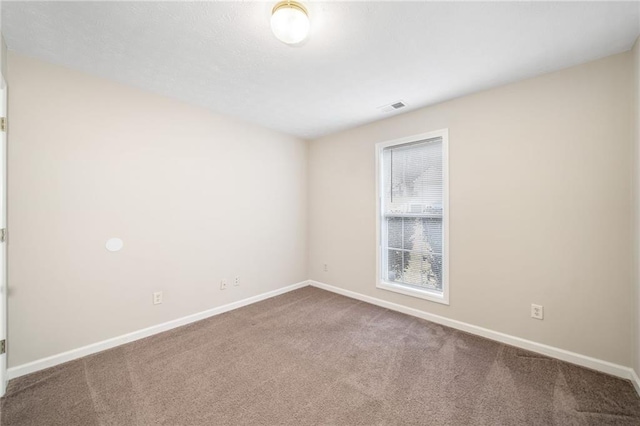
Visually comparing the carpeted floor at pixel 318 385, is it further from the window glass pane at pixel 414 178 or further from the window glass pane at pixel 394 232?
the window glass pane at pixel 414 178

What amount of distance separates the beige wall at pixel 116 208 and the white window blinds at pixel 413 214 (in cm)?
181

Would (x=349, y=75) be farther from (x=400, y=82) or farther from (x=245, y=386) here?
(x=245, y=386)

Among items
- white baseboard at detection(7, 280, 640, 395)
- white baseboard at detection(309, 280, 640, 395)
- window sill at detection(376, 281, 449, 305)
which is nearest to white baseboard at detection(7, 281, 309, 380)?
white baseboard at detection(7, 280, 640, 395)

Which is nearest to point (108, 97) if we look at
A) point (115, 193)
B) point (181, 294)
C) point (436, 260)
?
point (115, 193)

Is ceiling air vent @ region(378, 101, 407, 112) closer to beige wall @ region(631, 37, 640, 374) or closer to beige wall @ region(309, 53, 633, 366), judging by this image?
beige wall @ region(309, 53, 633, 366)

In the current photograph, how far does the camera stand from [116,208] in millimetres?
2418

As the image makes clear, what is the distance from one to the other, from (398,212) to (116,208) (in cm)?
310

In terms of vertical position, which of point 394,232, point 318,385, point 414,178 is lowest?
point 318,385

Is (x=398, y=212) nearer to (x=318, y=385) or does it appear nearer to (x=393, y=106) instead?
(x=393, y=106)

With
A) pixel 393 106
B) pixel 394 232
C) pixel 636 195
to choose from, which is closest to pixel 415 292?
pixel 394 232

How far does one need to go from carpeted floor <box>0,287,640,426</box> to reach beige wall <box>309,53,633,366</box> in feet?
1.19

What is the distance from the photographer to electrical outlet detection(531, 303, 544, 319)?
7.43 ft

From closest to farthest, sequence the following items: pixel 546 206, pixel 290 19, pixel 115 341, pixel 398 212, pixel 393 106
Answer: pixel 290 19 → pixel 546 206 → pixel 115 341 → pixel 393 106 → pixel 398 212

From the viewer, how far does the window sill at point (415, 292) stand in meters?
2.88
